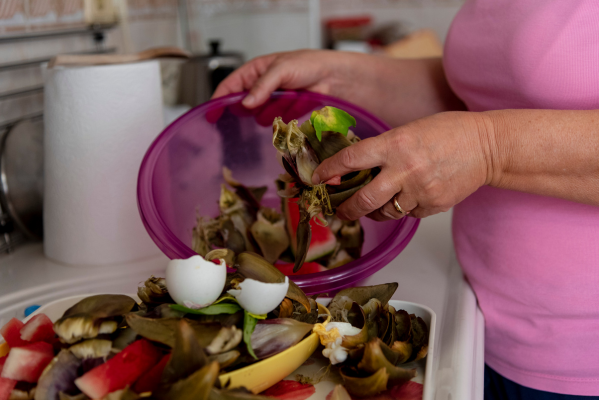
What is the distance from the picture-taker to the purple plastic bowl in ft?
2.11

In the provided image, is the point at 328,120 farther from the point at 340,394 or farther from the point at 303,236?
the point at 340,394

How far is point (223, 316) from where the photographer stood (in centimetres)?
39

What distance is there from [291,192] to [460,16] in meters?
0.35

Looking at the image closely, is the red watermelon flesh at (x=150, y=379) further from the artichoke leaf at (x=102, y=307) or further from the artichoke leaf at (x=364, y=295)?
the artichoke leaf at (x=364, y=295)

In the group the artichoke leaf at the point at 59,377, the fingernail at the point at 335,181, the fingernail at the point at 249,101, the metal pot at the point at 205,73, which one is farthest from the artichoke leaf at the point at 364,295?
the metal pot at the point at 205,73

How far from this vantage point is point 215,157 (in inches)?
29.4

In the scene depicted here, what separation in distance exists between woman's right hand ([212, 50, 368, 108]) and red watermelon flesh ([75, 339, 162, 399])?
1.35 feet

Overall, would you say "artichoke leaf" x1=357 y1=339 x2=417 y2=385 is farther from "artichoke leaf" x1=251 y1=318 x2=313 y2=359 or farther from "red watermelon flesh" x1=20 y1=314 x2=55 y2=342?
"red watermelon flesh" x1=20 y1=314 x2=55 y2=342

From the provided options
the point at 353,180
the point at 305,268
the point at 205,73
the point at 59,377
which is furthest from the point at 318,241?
the point at 205,73

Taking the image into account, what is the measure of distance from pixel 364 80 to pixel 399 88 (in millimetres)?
60

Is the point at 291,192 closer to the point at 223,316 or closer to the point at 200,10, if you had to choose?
the point at 223,316

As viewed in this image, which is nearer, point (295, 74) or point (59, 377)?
point (59, 377)

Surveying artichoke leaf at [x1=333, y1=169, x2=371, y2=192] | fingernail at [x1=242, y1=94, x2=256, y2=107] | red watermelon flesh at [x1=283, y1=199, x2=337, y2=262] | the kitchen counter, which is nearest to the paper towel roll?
the kitchen counter

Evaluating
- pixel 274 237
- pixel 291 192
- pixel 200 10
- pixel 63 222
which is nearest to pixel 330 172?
pixel 291 192
